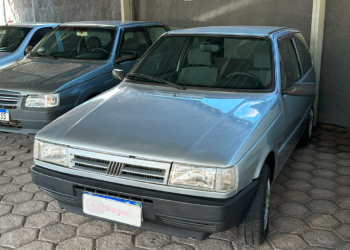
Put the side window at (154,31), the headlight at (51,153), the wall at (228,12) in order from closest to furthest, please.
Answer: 1. the headlight at (51,153)
2. the wall at (228,12)
3. the side window at (154,31)

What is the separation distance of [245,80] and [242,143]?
1087mm

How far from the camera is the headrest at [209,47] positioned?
3582 mm

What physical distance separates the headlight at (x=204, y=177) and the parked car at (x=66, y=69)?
2491 mm

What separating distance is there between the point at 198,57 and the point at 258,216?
1705 millimetres

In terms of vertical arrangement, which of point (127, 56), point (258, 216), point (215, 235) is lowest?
point (215, 235)

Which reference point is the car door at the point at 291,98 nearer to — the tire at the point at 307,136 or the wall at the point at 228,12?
the tire at the point at 307,136

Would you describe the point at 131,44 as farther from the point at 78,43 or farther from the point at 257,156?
the point at 257,156

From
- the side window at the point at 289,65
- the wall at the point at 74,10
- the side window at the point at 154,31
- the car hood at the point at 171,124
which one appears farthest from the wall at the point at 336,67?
the wall at the point at 74,10

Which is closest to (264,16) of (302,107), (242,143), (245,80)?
(302,107)

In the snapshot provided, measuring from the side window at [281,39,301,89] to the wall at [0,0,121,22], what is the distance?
209 inches

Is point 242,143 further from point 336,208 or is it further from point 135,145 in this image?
point 336,208

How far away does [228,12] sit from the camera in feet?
21.0

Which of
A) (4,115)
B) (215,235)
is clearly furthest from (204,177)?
(4,115)

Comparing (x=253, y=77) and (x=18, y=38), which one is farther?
(x=18, y=38)
